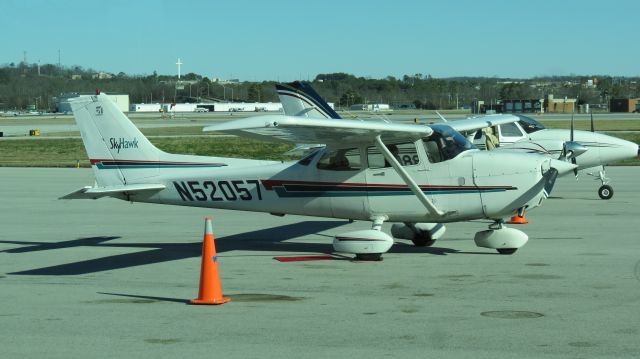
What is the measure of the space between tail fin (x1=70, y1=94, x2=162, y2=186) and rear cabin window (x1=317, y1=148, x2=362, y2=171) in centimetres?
261

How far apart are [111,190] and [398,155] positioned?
4073 mm

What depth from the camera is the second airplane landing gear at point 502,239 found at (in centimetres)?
1229

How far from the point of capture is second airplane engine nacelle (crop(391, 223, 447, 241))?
1332 centimetres

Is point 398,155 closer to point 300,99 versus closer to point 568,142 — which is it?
point 568,142

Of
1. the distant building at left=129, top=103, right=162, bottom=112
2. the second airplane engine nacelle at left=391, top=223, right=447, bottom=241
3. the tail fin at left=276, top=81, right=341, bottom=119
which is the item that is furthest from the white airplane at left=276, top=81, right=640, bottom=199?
the distant building at left=129, top=103, right=162, bottom=112

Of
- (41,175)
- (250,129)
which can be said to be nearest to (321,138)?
(250,129)

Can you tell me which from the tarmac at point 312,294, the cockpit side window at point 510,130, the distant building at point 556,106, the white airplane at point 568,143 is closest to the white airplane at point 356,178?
the tarmac at point 312,294

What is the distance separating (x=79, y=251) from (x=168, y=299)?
171 inches

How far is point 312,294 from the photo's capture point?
32.2 ft

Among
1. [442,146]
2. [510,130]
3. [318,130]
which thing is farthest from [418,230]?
[510,130]

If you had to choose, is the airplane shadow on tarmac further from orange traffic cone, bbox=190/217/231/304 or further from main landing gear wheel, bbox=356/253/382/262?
orange traffic cone, bbox=190/217/231/304

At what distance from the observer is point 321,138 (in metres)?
12.1

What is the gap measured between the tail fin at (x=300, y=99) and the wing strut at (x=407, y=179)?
1166 cm

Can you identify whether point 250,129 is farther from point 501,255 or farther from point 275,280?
point 501,255
